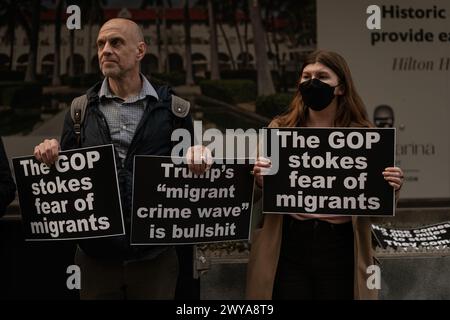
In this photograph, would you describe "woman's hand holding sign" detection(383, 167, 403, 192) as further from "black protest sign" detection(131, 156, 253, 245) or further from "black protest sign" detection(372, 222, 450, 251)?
"black protest sign" detection(372, 222, 450, 251)

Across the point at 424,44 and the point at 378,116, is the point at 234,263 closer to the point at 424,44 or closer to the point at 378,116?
the point at 378,116

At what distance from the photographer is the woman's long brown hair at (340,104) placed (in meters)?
3.54

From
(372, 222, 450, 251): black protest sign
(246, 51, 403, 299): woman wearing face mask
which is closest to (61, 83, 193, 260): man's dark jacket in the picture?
(246, 51, 403, 299): woman wearing face mask

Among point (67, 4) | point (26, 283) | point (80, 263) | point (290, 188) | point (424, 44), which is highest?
point (67, 4)

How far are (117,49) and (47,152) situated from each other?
1.91 ft

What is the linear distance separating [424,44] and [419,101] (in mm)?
537

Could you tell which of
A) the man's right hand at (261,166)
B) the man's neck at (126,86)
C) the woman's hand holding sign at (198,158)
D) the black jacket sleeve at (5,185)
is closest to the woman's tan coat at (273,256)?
the man's right hand at (261,166)

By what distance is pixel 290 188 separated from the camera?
3629 millimetres

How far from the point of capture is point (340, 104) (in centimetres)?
362

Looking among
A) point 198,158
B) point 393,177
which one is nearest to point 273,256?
point 198,158

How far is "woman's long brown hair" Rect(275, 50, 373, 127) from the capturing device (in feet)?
11.6

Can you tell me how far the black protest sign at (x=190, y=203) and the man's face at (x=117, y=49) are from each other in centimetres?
46

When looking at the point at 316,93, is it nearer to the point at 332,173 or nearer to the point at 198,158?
the point at 332,173
